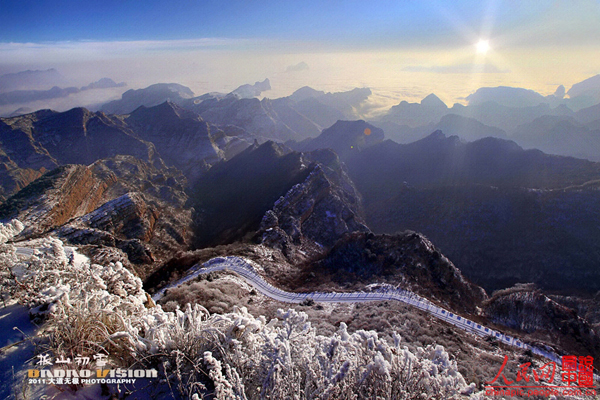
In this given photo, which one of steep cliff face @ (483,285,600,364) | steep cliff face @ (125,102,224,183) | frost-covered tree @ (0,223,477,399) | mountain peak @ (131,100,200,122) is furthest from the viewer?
mountain peak @ (131,100,200,122)

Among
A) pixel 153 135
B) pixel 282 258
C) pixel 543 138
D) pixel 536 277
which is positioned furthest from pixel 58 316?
pixel 543 138

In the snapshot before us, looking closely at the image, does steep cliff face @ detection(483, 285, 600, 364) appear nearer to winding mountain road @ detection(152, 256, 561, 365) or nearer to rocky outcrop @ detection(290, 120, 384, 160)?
winding mountain road @ detection(152, 256, 561, 365)

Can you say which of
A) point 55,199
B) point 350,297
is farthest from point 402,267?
point 55,199

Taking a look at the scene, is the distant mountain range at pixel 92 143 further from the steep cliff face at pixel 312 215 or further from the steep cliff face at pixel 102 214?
the steep cliff face at pixel 312 215

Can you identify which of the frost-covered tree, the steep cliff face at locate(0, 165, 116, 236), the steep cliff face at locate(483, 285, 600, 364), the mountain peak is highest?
the mountain peak

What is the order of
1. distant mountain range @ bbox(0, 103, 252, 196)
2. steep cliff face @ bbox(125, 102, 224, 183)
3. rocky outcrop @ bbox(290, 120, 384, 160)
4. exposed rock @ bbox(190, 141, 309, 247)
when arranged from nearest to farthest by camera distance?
exposed rock @ bbox(190, 141, 309, 247)
distant mountain range @ bbox(0, 103, 252, 196)
steep cliff face @ bbox(125, 102, 224, 183)
rocky outcrop @ bbox(290, 120, 384, 160)

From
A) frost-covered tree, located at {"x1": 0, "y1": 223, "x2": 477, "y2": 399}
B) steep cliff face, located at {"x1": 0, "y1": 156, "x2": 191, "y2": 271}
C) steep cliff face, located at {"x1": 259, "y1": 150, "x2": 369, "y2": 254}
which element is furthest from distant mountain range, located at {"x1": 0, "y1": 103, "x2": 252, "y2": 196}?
frost-covered tree, located at {"x1": 0, "y1": 223, "x2": 477, "y2": 399}

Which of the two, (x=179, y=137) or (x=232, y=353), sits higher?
(x=179, y=137)

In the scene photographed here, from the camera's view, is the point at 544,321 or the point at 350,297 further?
the point at 544,321

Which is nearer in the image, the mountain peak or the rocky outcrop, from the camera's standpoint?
the mountain peak

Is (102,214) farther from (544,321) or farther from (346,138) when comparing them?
(346,138)

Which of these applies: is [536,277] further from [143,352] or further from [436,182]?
[143,352]
